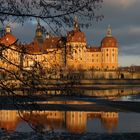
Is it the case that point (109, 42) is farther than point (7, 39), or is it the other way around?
point (109, 42)

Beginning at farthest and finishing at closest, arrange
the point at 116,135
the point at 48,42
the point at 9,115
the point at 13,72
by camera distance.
Result: the point at 9,115, the point at 116,135, the point at 48,42, the point at 13,72

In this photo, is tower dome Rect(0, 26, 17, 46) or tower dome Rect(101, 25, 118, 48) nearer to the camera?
tower dome Rect(0, 26, 17, 46)

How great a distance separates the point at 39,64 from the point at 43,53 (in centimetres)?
20

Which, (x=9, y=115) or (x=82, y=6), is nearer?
(x=82, y=6)

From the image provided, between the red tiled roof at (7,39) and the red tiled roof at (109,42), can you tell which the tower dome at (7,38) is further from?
the red tiled roof at (109,42)

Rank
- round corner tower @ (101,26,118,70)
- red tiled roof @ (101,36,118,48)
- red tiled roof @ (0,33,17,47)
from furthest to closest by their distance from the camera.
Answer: red tiled roof @ (101,36,118,48) → round corner tower @ (101,26,118,70) → red tiled roof @ (0,33,17,47)

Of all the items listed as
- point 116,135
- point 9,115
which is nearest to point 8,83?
point 116,135

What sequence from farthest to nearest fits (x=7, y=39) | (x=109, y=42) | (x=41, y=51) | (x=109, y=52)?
(x=109, y=42), (x=109, y=52), (x=41, y=51), (x=7, y=39)

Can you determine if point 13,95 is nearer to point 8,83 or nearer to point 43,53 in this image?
point 8,83

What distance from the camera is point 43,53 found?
167 inches

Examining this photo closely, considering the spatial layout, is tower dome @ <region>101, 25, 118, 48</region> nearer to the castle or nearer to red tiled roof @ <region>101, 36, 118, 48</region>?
red tiled roof @ <region>101, 36, 118, 48</region>

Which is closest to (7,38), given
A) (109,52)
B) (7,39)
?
(7,39)

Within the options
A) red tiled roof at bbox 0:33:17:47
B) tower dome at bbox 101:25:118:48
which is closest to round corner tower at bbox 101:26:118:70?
tower dome at bbox 101:25:118:48

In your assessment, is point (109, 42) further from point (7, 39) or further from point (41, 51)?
point (7, 39)
